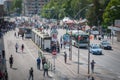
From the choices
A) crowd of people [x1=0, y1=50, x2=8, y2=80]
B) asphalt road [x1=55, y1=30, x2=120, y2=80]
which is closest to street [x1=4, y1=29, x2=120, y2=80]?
asphalt road [x1=55, y1=30, x2=120, y2=80]

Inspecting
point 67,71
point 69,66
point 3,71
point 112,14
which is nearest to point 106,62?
point 69,66

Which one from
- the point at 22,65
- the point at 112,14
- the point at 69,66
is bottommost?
the point at 22,65

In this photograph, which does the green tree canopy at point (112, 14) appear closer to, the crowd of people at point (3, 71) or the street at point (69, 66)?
the street at point (69, 66)

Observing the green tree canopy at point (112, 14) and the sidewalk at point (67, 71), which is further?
the green tree canopy at point (112, 14)

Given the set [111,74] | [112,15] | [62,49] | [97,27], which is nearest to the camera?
[111,74]

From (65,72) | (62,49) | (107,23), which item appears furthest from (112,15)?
(65,72)

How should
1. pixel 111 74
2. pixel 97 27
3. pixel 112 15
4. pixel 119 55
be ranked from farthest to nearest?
pixel 97 27 → pixel 112 15 → pixel 119 55 → pixel 111 74

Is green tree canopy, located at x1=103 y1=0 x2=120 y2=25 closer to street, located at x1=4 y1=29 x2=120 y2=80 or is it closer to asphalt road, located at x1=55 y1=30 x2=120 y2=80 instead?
asphalt road, located at x1=55 y1=30 x2=120 y2=80

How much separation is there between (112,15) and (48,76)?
162 feet

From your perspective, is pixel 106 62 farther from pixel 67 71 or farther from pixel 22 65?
pixel 22 65

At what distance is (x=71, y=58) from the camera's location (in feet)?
166

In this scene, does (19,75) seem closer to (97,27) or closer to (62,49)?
(62,49)

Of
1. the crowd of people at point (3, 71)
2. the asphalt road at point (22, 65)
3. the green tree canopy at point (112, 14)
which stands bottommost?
the asphalt road at point (22, 65)

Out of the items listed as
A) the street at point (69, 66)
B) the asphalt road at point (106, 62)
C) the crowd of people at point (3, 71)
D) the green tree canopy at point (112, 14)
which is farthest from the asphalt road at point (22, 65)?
the green tree canopy at point (112, 14)
